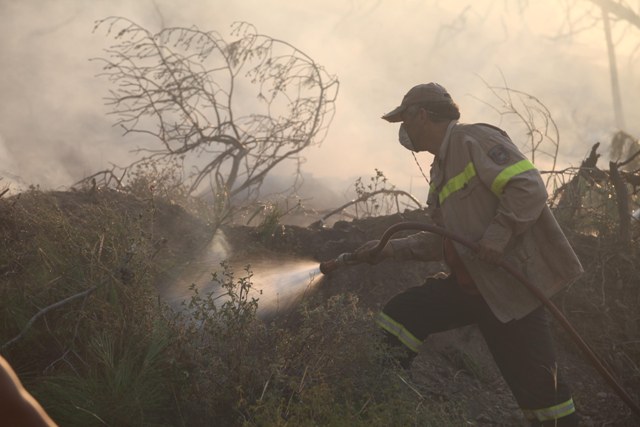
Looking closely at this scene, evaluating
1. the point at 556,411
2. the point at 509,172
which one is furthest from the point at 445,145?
the point at 556,411

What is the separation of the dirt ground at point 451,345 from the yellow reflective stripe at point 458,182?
122 centimetres

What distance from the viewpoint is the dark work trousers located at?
128 inches

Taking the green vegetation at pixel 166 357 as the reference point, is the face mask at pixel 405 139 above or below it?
above

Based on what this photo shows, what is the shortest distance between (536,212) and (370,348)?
112 cm

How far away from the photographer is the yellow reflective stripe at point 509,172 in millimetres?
3287

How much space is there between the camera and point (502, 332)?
11.3ft

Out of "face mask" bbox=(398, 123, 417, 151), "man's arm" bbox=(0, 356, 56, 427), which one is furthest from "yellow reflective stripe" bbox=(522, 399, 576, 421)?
"man's arm" bbox=(0, 356, 56, 427)

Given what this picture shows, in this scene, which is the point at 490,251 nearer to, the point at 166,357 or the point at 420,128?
the point at 420,128

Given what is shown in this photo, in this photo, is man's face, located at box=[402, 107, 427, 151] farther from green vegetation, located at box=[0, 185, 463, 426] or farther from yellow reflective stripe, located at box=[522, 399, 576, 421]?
yellow reflective stripe, located at box=[522, 399, 576, 421]

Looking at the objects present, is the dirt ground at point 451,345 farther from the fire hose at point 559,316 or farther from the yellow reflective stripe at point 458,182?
the yellow reflective stripe at point 458,182

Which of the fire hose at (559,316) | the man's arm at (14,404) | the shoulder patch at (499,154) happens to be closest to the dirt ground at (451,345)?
the fire hose at (559,316)

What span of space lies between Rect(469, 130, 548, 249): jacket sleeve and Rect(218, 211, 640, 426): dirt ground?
1086 millimetres

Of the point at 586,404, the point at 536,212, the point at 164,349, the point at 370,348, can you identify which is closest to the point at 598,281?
the point at 586,404

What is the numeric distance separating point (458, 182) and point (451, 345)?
1.73 m
